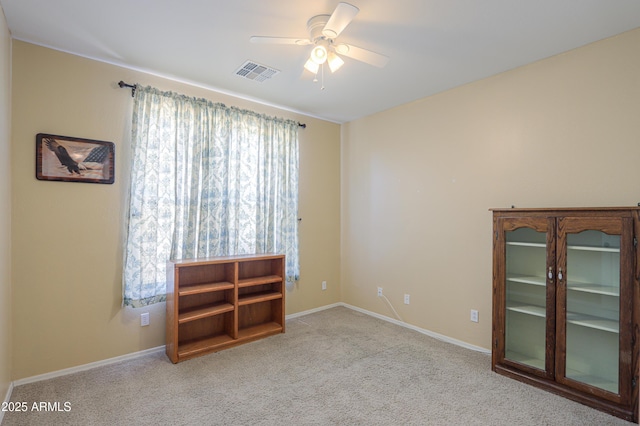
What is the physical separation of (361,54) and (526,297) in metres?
2.36

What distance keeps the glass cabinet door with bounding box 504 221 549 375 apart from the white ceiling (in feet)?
4.95

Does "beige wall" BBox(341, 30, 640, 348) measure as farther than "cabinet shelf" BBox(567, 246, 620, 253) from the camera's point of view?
Yes

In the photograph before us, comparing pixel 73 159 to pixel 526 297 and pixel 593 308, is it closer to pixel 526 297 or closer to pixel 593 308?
pixel 526 297

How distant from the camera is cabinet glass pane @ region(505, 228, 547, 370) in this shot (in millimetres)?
2539

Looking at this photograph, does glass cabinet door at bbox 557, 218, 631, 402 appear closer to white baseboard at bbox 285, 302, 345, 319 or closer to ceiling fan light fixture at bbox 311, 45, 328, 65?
ceiling fan light fixture at bbox 311, 45, 328, 65

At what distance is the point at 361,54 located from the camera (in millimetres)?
2281

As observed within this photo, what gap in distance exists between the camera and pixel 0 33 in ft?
6.86

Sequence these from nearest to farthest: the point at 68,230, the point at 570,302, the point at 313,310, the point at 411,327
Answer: the point at 570,302, the point at 68,230, the point at 411,327, the point at 313,310

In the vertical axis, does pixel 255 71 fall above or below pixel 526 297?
above

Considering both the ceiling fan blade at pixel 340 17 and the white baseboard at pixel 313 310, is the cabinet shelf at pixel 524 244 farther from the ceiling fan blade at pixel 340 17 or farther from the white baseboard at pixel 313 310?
the white baseboard at pixel 313 310

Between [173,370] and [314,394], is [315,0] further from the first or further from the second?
[173,370]

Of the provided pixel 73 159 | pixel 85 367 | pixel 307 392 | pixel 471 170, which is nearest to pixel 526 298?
pixel 471 170

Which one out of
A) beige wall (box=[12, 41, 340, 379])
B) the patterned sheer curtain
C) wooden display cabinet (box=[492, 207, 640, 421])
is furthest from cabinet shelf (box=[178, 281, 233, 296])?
wooden display cabinet (box=[492, 207, 640, 421])

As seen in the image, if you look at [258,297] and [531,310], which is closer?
[531,310]
